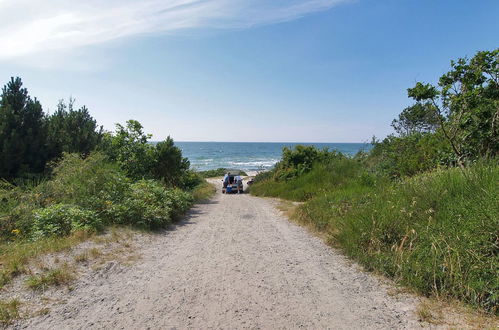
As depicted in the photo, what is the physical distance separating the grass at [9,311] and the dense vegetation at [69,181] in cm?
65

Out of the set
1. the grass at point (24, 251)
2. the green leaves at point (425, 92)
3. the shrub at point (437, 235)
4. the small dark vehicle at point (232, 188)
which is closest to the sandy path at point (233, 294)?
the shrub at point (437, 235)

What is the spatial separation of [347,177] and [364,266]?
8.91m

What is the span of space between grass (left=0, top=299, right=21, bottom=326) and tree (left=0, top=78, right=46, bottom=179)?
14.1 meters

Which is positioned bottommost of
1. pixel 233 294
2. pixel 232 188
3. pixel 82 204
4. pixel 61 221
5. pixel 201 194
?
pixel 232 188

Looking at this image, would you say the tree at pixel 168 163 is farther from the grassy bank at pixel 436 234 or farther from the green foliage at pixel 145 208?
the grassy bank at pixel 436 234

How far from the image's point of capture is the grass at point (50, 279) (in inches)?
146

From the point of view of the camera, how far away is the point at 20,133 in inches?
597

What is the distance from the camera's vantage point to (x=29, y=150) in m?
15.3

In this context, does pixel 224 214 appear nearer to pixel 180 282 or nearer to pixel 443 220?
pixel 180 282

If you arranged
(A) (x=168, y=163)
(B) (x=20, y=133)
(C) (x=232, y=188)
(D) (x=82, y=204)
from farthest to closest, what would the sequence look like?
(C) (x=232, y=188) → (A) (x=168, y=163) → (B) (x=20, y=133) → (D) (x=82, y=204)

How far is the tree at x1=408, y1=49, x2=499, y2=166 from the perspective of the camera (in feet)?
22.7

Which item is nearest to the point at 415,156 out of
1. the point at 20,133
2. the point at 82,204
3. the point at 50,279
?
the point at 50,279

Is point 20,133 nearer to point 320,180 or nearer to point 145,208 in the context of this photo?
point 145,208

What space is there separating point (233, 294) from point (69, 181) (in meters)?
7.79
